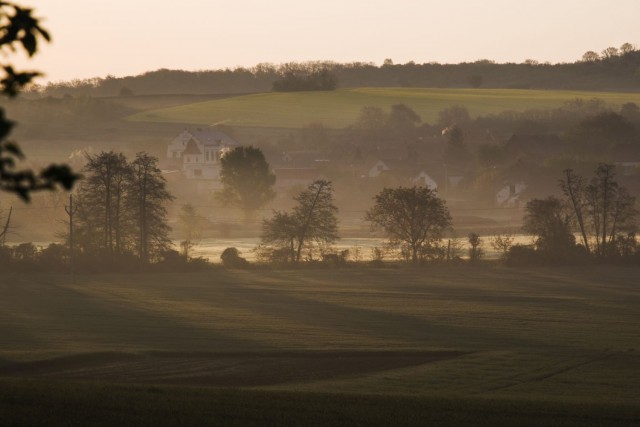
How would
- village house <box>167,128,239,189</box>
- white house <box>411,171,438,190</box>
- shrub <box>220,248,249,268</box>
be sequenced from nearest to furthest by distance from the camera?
shrub <box>220,248,249,268</box>
white house <box>411,171,438,190</box>
village house <box>167,128,239,189</box>

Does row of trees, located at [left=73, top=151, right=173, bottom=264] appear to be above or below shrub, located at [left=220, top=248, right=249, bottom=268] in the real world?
above

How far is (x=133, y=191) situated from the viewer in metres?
79.7

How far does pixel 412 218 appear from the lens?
7769 centimetres

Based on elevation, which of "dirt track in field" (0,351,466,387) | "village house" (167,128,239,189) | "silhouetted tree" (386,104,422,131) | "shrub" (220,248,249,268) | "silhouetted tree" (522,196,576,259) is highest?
"silhouetted tree" (386,104,422,131)

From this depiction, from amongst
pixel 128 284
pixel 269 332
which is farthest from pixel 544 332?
pixel 128 284

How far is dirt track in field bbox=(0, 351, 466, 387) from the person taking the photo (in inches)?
1239

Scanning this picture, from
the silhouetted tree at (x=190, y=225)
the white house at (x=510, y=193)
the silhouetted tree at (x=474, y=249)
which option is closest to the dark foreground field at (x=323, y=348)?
the silhouetted tree at (x=474, y=249)

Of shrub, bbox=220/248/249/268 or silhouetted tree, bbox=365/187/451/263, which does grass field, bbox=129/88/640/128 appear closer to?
silhouetted tree, bbox=365/187/451/263

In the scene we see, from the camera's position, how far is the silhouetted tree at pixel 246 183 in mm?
114250

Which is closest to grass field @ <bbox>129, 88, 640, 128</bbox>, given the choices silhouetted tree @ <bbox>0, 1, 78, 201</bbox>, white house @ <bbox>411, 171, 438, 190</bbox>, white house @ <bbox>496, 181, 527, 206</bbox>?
white house @ <bbox>411, 171, 438, 190</bbox>

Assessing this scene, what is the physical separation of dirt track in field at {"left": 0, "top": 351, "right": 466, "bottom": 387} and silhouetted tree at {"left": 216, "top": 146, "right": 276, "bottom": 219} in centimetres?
7630

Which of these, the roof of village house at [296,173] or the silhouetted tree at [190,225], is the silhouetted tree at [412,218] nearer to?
the silhouetted tree at [190,225]

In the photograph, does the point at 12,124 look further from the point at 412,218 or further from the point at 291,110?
the point at 291,110

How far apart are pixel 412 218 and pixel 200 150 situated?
7119cm
